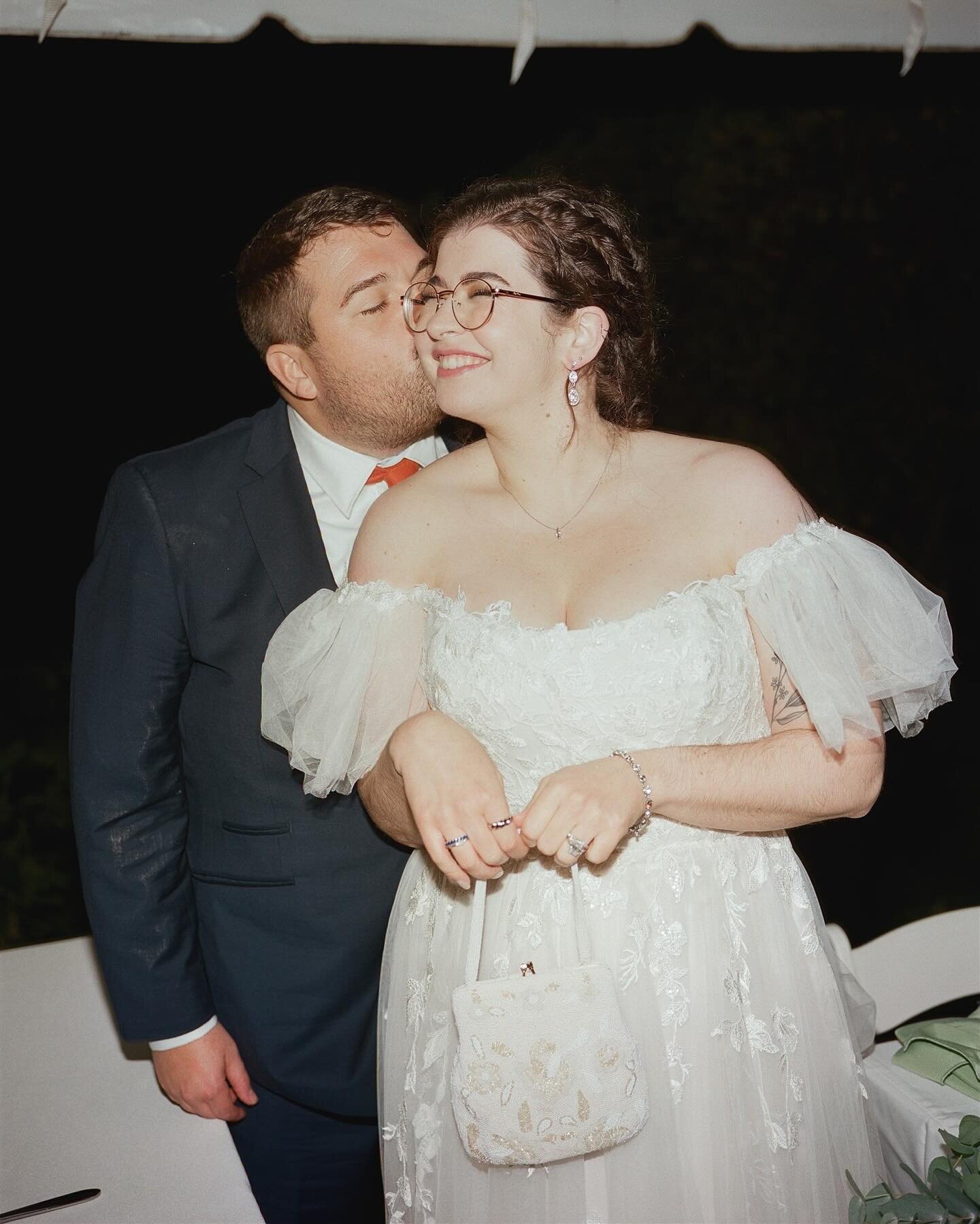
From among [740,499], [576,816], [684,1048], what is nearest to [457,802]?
[576,816]

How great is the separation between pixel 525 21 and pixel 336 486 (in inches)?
39.0

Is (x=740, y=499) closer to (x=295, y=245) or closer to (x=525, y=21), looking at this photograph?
(x=295, y=245)

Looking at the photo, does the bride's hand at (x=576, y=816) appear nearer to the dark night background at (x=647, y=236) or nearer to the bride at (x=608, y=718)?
the bride at (x=608, y=718)

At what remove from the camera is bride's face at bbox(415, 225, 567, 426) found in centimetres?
165

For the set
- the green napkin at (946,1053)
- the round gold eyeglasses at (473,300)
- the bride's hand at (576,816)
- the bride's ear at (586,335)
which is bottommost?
the green napkin at (946,1053)

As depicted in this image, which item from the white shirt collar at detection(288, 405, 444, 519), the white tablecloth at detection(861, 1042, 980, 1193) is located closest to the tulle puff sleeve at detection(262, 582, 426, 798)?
the white shirt collar at detection(288, 405, 444, 519)

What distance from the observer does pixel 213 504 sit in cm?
200

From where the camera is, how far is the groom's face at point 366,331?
2.01 meters

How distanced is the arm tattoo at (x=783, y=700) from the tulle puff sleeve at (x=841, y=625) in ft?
0.16

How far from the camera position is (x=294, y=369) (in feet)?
6.88

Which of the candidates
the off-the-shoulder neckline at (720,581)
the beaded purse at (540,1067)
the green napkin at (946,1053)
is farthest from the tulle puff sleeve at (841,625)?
the green napkin at (946,1053)

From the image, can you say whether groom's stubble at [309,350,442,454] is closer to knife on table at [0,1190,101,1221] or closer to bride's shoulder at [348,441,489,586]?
bride's shoulder at [348,441,489,586]

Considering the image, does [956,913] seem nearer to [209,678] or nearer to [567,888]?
[567,888]

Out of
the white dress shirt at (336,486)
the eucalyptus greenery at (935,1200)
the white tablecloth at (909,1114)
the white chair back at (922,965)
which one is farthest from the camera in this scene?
the white chair back at (922,965)
